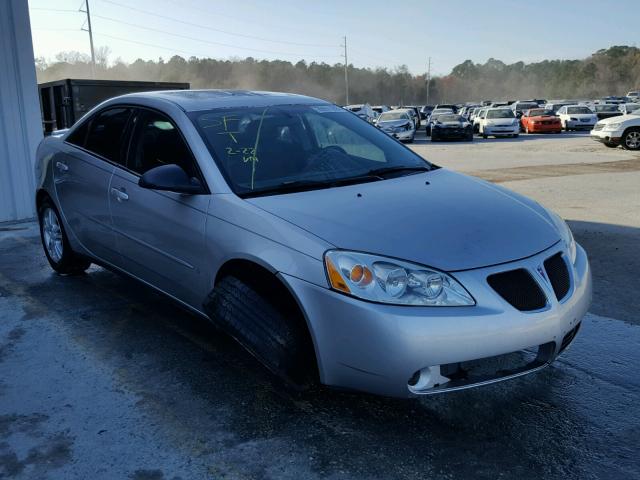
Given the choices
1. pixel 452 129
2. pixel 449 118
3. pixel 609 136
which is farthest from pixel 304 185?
pixel 449 118

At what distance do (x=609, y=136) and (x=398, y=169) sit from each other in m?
17.0

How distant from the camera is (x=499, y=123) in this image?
29391 millimetres

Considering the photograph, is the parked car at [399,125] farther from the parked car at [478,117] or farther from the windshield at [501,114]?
the parked car at [478,117]

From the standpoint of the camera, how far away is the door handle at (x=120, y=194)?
13.3ft

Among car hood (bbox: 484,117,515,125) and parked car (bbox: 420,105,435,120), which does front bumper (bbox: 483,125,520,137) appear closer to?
car hood (bbox: 484,117,515,125)

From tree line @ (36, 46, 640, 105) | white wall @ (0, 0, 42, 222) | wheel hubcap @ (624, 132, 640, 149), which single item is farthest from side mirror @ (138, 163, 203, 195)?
tree line @ (36, 46, 640, 105)

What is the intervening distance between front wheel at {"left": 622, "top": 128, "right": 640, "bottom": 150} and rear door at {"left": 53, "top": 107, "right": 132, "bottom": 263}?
17.7 m

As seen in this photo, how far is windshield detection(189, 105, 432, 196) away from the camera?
138 inches

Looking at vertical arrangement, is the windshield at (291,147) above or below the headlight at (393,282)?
above

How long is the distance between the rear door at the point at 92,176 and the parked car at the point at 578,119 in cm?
3261

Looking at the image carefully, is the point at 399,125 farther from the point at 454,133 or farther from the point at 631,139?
the point at 631,139

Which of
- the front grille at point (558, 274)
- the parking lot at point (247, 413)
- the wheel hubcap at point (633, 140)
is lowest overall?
the parking lot at point (247, 413)

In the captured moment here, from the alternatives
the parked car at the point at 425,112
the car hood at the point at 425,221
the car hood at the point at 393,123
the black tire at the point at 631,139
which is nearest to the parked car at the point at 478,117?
the car hood at the point at 393,123

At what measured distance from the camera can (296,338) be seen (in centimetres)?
287
